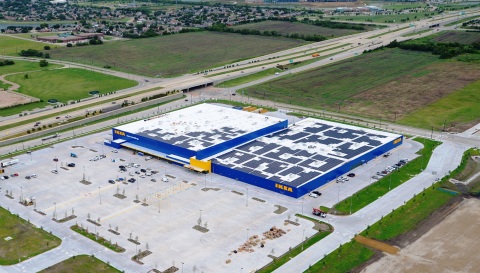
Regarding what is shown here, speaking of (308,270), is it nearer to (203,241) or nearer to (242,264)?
(242,264)

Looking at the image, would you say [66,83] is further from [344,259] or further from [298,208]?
[344,259]

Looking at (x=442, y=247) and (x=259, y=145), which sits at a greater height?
(x=259, y=145)

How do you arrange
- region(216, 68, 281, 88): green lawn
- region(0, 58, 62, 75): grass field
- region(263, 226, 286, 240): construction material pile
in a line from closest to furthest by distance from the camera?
region(263, 226, 286, 240): construction material pile → region(216, 68, 281, 88): green lawn → region(0, 58, 62, 75): grass field

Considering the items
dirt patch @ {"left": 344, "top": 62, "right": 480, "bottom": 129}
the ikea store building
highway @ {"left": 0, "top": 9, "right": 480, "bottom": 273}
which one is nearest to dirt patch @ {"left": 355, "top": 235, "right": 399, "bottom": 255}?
highway @ {"left": 0, "top": 9, "right": 480, "bottom": 273}

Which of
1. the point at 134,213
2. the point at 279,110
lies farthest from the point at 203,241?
the point at 279,110

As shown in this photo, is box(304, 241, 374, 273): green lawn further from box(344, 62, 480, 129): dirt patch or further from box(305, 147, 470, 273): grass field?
box(344, 62, 480, 129): dirt patch

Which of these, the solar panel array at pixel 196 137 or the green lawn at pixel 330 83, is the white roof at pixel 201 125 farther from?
the green lawn at pixel 330 83

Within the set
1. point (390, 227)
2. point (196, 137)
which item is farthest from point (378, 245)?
point (196, 137)
